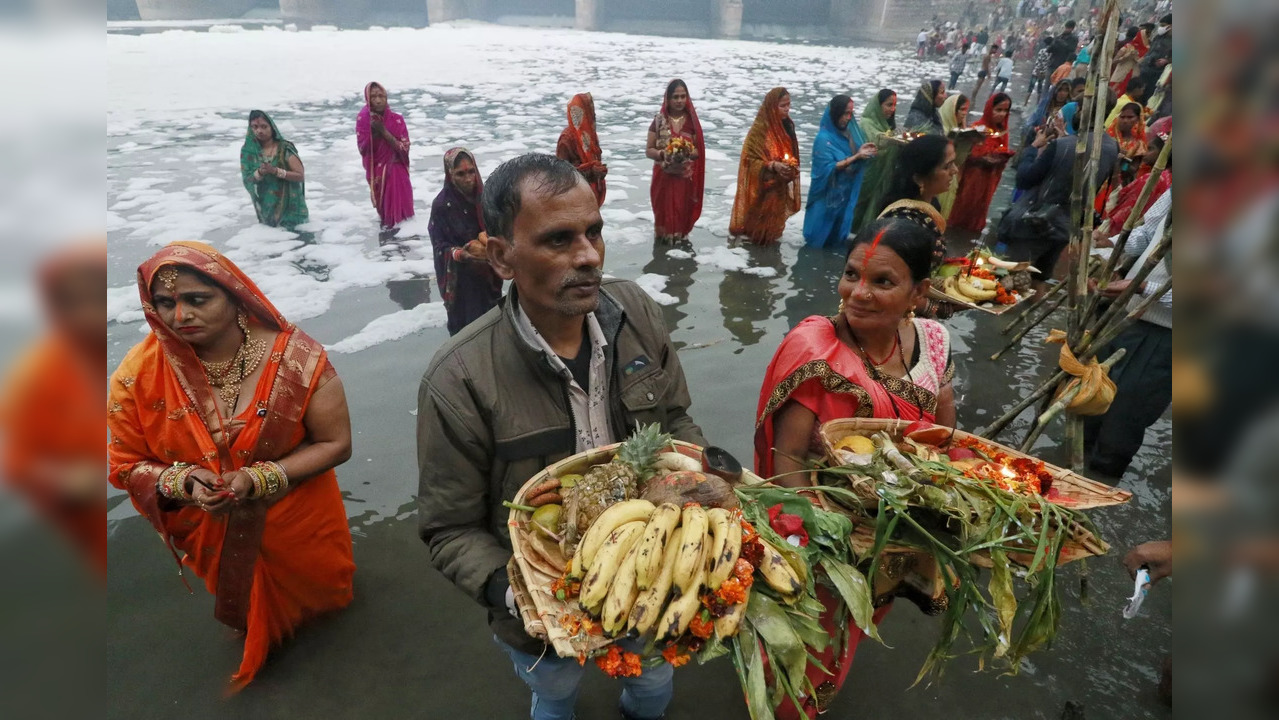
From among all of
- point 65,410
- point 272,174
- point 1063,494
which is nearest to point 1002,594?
point 1063,494

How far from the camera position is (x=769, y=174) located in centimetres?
864

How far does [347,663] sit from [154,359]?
5.90 ft

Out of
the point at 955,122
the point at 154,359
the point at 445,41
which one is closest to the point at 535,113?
the point at 955,122

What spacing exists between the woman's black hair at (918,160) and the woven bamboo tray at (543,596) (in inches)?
170

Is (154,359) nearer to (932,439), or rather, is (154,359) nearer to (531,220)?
(531,220)

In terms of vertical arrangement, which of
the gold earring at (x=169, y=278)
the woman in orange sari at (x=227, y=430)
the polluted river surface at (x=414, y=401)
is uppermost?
the gold earring at (x=169, y=278)

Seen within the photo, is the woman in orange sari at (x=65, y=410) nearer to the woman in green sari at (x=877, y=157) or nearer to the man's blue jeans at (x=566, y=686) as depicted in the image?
the man's blue jeans at (x=566, y=686)

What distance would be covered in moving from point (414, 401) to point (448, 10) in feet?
222

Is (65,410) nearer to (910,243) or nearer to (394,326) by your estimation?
(910,243)

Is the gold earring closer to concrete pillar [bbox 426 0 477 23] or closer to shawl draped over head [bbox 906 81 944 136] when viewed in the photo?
shawl draped over head [bbox 906 81 944 136]

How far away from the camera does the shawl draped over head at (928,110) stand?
8.84 metres

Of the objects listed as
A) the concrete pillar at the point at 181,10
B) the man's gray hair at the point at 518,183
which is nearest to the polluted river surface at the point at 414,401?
the man's gray hair at the point at 518,183

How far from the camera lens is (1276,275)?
41 cm

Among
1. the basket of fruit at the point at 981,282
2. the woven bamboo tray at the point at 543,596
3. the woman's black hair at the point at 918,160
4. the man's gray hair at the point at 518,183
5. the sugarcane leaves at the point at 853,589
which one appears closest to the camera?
the woven bamboo tray at the point at 543,596
